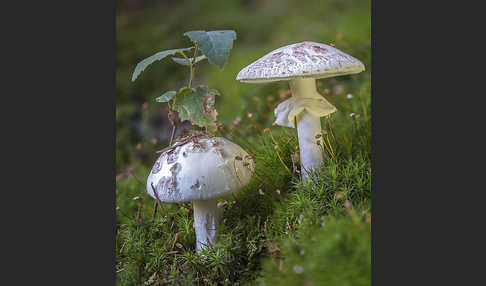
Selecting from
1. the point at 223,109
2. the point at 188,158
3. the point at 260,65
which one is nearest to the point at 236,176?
the point at 188,158

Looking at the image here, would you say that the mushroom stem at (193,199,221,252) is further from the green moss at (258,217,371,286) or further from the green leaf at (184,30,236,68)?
the green leaf at (184,30,236,68)

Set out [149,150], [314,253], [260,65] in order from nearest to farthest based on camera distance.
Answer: [314,253] → [260,65] → [149,150]

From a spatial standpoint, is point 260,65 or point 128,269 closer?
point 260,65

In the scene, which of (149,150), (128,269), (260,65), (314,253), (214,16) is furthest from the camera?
(214,16)

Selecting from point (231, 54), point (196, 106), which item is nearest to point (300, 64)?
point (196, 106)

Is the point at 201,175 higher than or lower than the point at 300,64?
lower

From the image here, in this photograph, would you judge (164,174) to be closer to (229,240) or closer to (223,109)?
(229,240)

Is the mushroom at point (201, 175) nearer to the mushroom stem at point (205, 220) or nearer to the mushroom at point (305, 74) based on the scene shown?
the mushroom stem at point (205, 220)

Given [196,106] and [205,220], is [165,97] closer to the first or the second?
[196,106]
